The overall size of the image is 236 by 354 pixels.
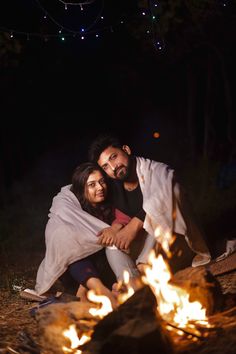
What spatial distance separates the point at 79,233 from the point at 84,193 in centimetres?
44

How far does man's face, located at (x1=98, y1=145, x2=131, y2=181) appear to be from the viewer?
540 cm

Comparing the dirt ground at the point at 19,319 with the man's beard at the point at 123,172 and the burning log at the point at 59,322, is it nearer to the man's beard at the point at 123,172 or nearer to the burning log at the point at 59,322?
the burning log at the point at 59,322

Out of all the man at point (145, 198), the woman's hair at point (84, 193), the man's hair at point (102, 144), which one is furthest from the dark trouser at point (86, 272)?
the man's hair at point (102, 144)

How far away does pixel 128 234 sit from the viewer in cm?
522

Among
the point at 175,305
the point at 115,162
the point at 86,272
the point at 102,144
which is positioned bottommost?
the point at 175,305

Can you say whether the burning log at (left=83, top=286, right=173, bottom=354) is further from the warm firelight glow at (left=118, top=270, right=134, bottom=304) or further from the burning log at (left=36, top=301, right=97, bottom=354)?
the warm firelight glow at (left=118, top=270, right=134, bottom=304)

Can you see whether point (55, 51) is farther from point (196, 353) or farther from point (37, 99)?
point (196, 353)

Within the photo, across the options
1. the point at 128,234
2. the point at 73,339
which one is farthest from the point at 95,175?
the point at 73,339

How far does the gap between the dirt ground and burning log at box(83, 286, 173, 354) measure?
2.09ft

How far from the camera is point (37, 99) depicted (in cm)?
Result: 1384

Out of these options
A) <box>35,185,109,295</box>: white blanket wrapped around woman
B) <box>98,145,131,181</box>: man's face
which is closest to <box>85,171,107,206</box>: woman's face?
<box>98,145,131,181</box>: man's face

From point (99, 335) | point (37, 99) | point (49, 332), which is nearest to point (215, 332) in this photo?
point (99, 335)

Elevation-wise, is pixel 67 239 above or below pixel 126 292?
above

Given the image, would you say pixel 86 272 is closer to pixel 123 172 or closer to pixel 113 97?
pixel 123 172
